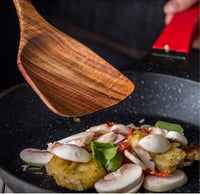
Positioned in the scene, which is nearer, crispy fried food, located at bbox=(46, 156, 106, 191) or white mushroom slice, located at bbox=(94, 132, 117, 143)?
crispy fried food, located at bbox=(46, 156, 106, 191)

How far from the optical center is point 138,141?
737 mm

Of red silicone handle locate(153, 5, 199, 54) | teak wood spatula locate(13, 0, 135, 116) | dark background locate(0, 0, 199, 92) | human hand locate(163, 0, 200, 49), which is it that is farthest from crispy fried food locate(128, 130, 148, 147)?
dark background locate(0, 0, 199, 92)

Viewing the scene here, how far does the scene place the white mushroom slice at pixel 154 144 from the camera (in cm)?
71

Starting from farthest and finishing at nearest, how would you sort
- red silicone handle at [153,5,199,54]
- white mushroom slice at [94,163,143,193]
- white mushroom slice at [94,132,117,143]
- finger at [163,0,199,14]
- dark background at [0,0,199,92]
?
dark background at [0,0,199,92], finger at [163,0,199,14], red silicone handle at [153,5,199,54], white mushroom slice at [94,132,117,143], white mushroom slice at [94,163,143,193]

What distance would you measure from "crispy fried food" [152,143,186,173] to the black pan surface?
0.20 ft

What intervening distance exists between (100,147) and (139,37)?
1.92 metres

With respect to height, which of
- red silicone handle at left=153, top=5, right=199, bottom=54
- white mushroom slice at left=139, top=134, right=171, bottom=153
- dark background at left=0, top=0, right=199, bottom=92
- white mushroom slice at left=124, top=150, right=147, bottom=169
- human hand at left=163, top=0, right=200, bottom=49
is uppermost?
human hand at left=163, top=0, right=200, bottom=49

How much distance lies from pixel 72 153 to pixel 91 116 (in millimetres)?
342

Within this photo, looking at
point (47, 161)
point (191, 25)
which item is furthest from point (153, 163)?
point (191, 25)

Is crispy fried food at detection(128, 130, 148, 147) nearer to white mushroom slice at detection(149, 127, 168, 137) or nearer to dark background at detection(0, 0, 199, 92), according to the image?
white mushroom slice at detection(149, 127, 168, 137)

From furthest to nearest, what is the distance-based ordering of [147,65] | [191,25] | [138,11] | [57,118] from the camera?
[138,11] < [191,25] < [147,65] < [57,118]

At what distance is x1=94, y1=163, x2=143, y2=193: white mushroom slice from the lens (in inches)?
25.8

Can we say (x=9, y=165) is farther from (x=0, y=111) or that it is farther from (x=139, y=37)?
(x=139, y=37)

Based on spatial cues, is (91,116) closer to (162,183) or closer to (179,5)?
(162,183)
